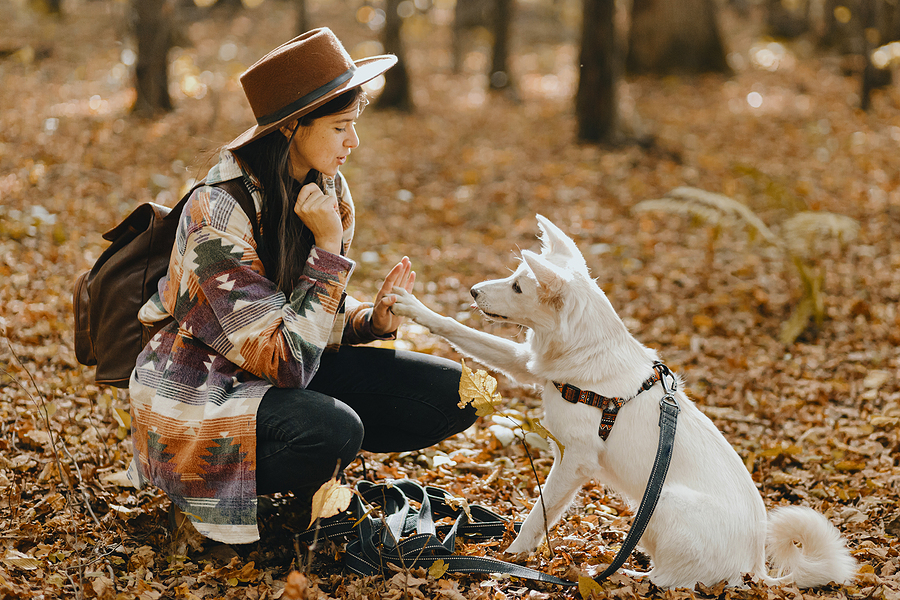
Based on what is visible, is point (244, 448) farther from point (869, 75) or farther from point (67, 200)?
point (869, 75)

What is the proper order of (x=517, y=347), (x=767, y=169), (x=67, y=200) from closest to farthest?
(x=517, y=347), (x=67, y=200), (x=767, y=169)

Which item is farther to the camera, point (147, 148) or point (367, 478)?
point (147, 148)

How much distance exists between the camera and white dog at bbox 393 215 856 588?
2652 millimetres

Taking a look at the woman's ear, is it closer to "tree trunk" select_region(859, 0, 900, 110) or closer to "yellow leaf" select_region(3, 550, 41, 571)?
"yellow leaf" select_region(3, 550, 41, 571)

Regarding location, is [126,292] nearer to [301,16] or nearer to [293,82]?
[293,82]

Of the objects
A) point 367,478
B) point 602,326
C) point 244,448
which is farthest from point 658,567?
point 244,448

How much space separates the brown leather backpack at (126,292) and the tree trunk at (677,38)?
1289 centimetres

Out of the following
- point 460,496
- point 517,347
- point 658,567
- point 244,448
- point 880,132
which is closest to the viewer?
point 244,448

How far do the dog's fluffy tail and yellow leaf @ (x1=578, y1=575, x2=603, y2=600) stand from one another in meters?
0.78

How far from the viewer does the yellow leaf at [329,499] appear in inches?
88.6

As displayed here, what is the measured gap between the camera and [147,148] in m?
8.89

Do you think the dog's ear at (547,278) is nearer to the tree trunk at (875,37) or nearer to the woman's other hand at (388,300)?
the woman's other hand at (388,300)

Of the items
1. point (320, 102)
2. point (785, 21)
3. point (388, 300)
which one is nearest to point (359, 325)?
point (388, 300)

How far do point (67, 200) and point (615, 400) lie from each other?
Result: 650 cm
